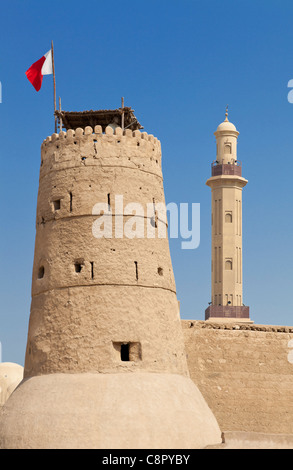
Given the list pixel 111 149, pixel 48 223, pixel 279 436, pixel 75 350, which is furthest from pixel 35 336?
pixel 279 436

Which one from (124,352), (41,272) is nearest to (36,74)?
(41,272)

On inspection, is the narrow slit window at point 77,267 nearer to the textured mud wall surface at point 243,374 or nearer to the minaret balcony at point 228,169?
the textured mud wall surface at point 243,374

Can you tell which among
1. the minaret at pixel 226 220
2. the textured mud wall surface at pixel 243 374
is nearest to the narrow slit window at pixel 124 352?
the textured mud wall surface at pixel 243 374

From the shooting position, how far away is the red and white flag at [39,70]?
1000 inches

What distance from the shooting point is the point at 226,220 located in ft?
151

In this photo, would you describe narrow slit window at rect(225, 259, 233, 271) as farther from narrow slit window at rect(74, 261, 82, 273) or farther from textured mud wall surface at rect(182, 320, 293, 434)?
narrow slit window at rect(74, 261, 82, 273)

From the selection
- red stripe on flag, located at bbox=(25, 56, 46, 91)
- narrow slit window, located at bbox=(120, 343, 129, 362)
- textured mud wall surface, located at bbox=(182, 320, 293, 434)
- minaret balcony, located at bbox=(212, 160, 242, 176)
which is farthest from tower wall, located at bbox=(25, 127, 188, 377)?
minaret balcony, located at bbox=(212, 160, 242, 176)

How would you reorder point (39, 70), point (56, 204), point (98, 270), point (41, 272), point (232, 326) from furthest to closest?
point (232, 326) < point (39, 70) < point (41, 272) < point (56, 204) < point (98, 270)

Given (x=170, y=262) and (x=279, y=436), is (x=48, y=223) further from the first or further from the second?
(x=279, y=436)

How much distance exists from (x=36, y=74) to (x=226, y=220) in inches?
870

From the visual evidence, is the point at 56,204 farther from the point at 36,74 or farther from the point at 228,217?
the point at 228,217

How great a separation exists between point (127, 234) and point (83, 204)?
1.39 m

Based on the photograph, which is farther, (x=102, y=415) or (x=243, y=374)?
(x=243, y=374)
